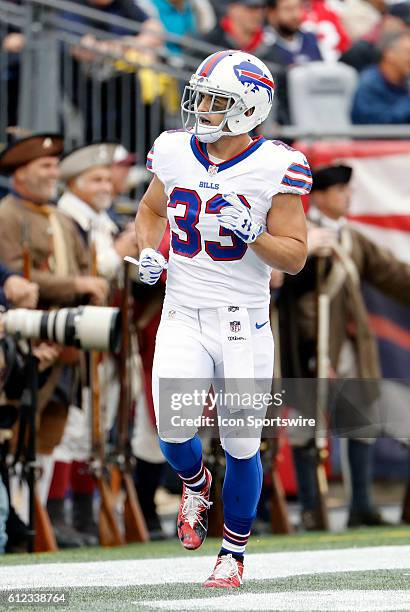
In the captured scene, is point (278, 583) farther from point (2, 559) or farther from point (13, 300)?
point (13, 300)

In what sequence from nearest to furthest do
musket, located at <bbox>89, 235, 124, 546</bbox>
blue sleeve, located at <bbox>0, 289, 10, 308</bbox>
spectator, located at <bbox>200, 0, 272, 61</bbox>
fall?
1. blue sleeve, located at <bbox>0, 289, 10, 308</bbox>
2. musket, located at <bbox>89, 235, 124, 546</bbox>
3. spectator, located at <bbox>200, 0, 272, 61</bbox>

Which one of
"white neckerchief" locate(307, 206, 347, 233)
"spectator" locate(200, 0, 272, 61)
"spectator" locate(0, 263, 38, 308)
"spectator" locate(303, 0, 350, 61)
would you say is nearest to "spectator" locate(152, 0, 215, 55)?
"spectator" locate(200, 0, 272, 61)

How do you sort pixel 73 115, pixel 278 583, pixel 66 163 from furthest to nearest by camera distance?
pixel 73 115 < pixel 66 163 < pixel 278 583

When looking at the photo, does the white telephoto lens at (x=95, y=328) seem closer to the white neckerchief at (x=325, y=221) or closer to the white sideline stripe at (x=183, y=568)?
the white sideline stripe at (x=183, y=568)

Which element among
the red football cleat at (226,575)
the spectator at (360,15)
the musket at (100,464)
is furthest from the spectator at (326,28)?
the red football cleat at (226,575)

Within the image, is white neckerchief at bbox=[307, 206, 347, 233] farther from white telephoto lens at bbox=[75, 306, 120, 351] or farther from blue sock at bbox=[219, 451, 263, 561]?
blue sock at bbox=[219, 451, 263, 561]

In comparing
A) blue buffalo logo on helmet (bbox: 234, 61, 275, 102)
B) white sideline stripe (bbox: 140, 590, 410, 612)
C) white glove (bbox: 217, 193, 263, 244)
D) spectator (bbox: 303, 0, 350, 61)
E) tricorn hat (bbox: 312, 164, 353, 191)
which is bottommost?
white sideline stripe (bbox: 140, 590, 410, 612)

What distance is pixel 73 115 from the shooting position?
10945 mm

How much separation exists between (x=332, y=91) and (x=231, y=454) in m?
6.19

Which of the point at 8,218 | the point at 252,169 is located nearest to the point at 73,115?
the point at 8,218

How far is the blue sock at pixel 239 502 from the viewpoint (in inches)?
245

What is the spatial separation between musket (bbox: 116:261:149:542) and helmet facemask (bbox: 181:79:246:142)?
10.6 feet

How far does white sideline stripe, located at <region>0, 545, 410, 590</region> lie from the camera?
630cm

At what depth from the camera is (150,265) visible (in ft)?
20.3
